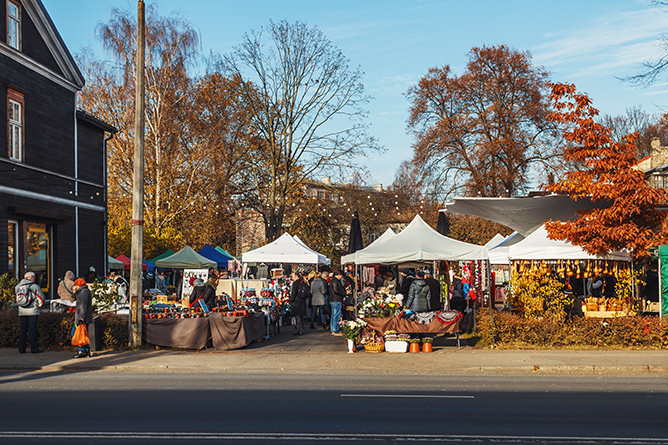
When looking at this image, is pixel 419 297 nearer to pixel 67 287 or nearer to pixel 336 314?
pixel 336 314

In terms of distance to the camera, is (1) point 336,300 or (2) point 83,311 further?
(1) point 336,300

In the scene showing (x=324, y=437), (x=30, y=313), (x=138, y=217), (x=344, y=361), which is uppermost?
(x=138, y=217)

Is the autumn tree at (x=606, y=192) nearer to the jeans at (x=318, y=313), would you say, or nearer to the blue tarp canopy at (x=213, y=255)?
the jeans at (x=318, y=313)

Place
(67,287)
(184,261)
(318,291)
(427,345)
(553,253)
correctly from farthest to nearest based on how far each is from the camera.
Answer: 1. (184,261)
2. (318,291)
3. (67,287)
4. (553,253)
5. (427,345)

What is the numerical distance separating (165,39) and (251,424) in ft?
107

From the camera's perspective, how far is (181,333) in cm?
1583

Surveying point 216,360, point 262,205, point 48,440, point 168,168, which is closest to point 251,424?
point 48,440

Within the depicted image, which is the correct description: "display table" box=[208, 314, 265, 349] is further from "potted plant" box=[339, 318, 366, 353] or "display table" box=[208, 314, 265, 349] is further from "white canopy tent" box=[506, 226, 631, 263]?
"white canopy tent" box=[506, 226, 631, 263]

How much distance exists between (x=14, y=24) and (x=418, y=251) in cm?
1520

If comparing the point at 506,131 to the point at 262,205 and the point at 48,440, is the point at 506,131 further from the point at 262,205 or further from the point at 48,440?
the point at 48,440

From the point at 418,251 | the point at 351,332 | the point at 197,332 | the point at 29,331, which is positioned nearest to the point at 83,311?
the point at 29,331

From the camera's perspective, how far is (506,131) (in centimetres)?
3894

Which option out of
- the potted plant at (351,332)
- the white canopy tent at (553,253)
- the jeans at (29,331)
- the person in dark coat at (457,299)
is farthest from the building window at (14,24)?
the white canopy tent at (553,253)

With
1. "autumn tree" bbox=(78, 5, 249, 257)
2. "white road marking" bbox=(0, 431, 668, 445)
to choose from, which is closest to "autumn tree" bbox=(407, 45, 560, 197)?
"autumn tree" bbox=(78, 5, 249, 257)
